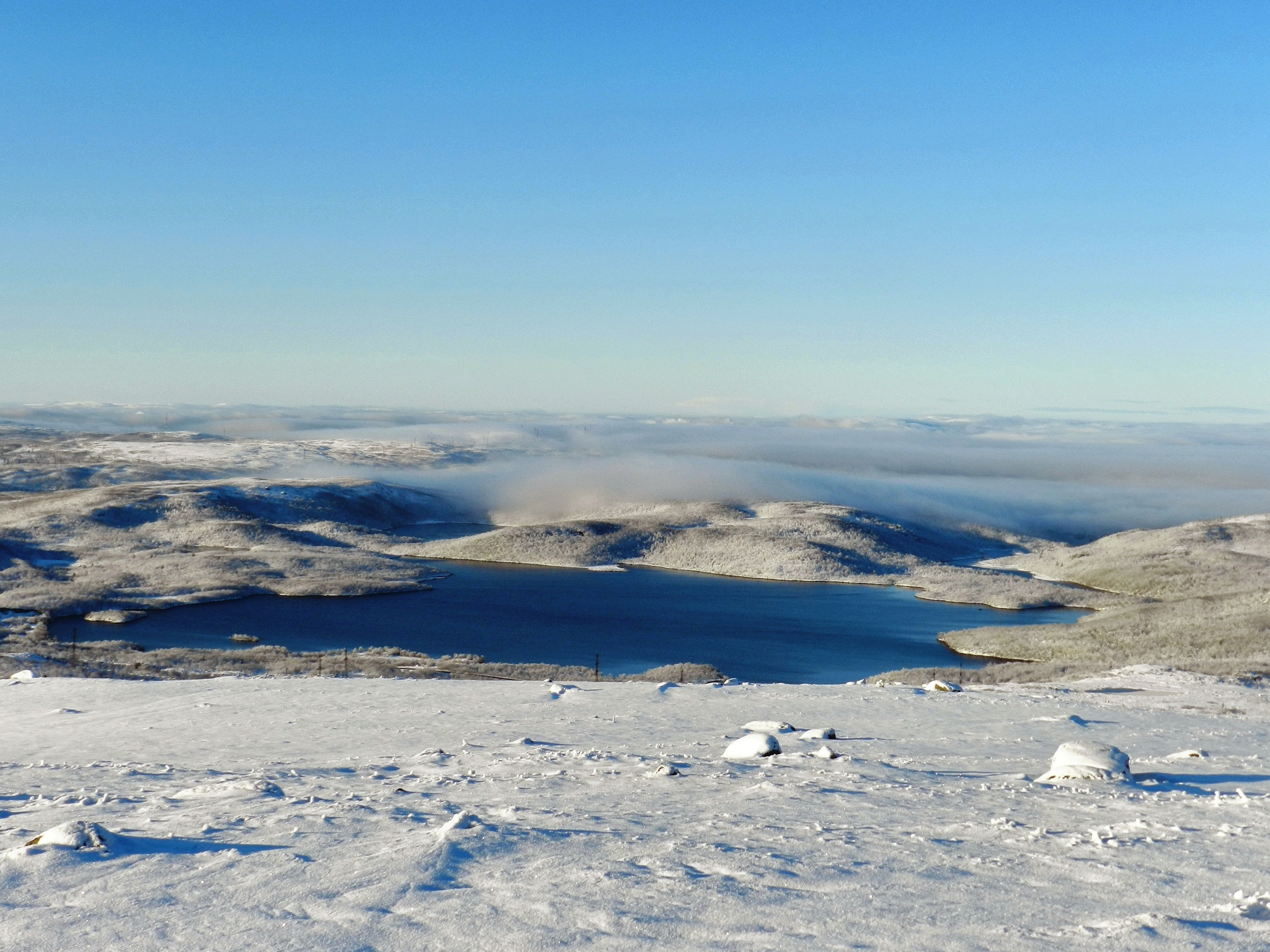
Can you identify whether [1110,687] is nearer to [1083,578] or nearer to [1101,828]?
[1101,828]

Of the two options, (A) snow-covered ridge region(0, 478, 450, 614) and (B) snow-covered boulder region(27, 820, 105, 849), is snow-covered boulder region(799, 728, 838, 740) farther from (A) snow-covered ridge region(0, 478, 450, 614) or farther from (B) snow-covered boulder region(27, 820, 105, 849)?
(A) snow-covered ridge region(0, 478, 450, 614)

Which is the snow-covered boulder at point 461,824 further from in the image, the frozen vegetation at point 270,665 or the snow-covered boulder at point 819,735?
the frozen vegetation at point 270,665

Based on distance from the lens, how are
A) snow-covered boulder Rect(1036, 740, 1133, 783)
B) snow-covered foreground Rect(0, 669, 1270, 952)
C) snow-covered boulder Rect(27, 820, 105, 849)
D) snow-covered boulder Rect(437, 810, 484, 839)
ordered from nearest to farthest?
snow-covered foreground Rect(0, 669, 1270, 952)
snow-covered boulder Rect(27, 820, 105, 849)
snow-covered boulder Rect(437, 810, 484, 839)
snow-covered boulder Rect(1036, 740, 1133, 783)

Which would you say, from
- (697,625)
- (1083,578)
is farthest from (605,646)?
(1083,578)

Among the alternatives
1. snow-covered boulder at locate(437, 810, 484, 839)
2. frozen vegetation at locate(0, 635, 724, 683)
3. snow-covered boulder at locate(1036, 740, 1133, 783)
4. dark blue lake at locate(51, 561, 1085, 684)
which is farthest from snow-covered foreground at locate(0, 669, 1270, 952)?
dark blue lake at locate(51, 561, 1085, 684)

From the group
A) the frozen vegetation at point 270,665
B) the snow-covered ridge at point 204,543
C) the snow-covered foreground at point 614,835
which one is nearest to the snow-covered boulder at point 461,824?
the snow-covered foreground at point 614,835

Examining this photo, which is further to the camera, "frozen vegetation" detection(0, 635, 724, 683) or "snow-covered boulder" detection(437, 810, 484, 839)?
"frozen vegetation" detection(0, 635, 724, 683)
